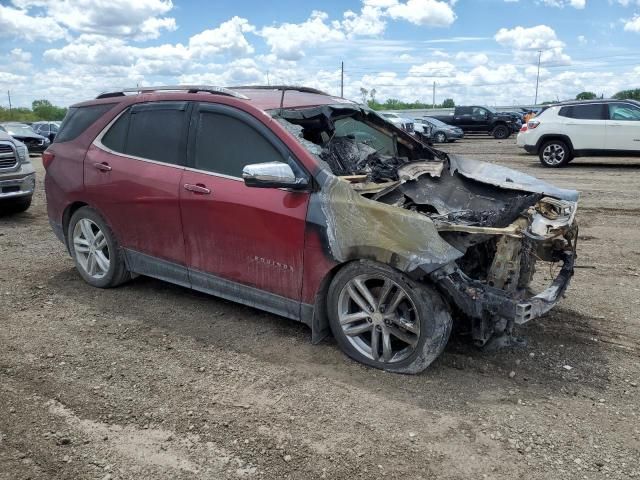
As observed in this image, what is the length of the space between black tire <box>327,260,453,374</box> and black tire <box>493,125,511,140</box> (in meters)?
28.8

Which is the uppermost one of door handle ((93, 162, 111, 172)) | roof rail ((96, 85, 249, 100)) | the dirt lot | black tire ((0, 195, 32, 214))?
roof rail ((96, 85, 249, 100))

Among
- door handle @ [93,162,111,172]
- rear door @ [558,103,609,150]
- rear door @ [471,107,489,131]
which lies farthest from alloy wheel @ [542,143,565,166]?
rear door @ [471,107,489,131]

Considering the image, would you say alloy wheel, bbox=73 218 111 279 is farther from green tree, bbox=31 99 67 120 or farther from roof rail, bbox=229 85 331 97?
green tree, bbox=31 99 67 120

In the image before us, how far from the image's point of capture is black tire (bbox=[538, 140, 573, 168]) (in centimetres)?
1502

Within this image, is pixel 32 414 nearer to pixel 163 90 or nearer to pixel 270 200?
pixel 270 200

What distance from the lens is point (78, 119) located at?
558 cm

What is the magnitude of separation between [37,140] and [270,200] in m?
22.7

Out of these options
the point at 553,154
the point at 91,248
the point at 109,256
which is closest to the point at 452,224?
the point at 109,256

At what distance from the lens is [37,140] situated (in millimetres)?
23516

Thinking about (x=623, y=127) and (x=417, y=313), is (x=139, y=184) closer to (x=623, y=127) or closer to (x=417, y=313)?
(x=417, y=313)

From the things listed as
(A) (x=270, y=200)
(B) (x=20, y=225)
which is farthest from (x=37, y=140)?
(A) (x=270, y=200)

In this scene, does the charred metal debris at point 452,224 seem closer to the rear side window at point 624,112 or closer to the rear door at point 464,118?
the rear side window at point 624,112

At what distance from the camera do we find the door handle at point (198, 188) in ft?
14.3

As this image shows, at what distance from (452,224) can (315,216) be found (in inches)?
35.1
